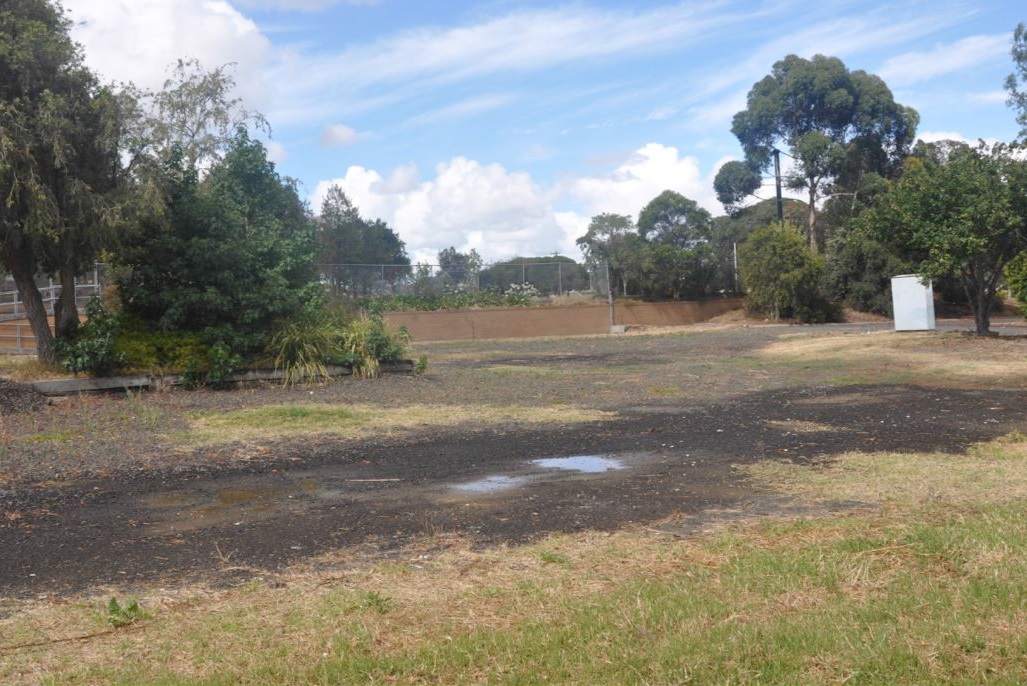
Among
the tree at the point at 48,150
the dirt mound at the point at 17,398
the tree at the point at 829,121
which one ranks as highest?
the tree at the point at 829,121

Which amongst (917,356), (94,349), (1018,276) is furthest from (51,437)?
(1018,276)

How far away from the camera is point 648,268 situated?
4272 cm

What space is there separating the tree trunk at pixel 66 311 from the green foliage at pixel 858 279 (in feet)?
102

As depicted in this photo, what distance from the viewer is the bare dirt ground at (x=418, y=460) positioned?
6.04 metres

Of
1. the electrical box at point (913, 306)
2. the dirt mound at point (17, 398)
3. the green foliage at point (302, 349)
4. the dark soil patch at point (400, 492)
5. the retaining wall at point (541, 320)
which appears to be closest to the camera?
the dark soil patch at point (400, 492)

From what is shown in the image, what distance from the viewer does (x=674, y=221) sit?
52.6 m

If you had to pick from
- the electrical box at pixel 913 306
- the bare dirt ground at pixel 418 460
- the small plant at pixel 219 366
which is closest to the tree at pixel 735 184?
the electrical box at pixel 913 306

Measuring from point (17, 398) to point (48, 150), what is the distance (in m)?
4.06

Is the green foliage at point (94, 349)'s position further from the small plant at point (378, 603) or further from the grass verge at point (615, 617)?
the small plant at point (378, 603)

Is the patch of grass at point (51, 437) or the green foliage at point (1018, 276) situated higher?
the green foliage at point (1018, 276)

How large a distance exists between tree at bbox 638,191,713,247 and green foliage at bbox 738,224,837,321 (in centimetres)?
1148

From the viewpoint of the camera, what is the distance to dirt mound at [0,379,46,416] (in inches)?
504

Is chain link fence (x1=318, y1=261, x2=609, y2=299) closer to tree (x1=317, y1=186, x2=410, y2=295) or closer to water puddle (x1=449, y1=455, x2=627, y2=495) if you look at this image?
tree (x1=317, y1=186, x2=410, y2=295)

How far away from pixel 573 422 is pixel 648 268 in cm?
3199
